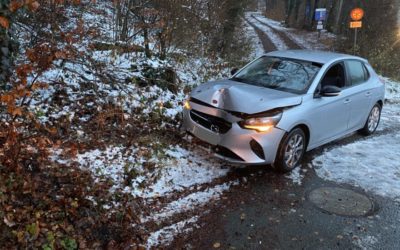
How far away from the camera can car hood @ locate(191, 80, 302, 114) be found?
579cm

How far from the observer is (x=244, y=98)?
19.4 feet

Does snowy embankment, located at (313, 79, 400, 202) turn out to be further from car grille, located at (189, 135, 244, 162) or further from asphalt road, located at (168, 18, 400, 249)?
car grille, located at (189, 135, 244, 162)

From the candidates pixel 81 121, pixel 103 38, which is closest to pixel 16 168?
pixel 81 121

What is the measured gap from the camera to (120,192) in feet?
16.4

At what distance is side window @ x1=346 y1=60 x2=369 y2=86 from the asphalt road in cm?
234

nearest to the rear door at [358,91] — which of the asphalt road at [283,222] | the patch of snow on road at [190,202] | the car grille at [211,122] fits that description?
the asphalt road at [283,222]

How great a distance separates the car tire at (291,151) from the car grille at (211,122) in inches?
33.8

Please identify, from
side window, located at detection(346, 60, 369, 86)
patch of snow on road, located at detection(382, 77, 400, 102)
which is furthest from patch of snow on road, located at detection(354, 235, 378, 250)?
patch of snow on road, located at detection(382, 77, 400, 102)

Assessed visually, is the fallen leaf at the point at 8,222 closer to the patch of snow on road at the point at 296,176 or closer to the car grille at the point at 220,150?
the car grille at the point at 220,150

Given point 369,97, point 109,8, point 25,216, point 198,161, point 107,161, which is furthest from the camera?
point 109,8

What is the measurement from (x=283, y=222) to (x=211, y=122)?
1.81 metres

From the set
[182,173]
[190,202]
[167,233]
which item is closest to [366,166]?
[182,173]

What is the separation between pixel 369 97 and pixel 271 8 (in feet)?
179

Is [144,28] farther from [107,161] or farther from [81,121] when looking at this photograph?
[107,161]
